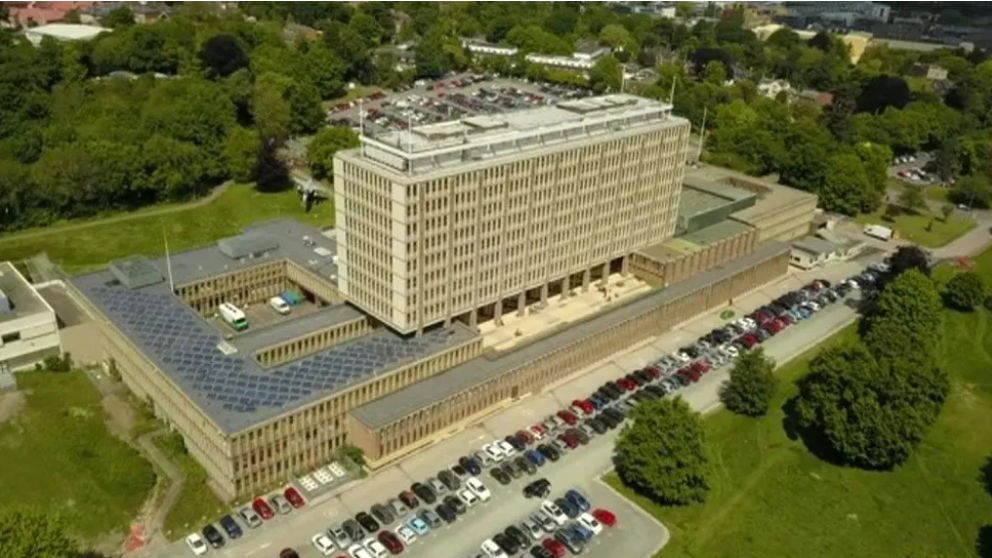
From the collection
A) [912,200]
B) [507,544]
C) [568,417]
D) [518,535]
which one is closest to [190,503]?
[507,544]

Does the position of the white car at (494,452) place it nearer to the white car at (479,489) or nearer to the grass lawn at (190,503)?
the white car at (479,489)

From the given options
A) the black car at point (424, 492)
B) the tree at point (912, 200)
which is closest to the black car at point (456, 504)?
the black car at point (424, 492)

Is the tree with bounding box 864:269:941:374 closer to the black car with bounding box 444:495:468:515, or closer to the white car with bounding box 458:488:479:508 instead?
the white car with bounding box 458:488:479:508

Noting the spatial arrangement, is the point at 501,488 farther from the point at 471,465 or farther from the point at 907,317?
the point at 907,317

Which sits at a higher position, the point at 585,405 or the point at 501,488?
the point at 585,405

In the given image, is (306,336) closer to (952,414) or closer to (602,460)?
(602,460)

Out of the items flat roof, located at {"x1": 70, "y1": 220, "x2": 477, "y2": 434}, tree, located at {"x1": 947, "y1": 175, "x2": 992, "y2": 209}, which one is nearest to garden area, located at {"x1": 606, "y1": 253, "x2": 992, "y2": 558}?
flat roof, located at {"x1": 70, "y1": 220, "x2": 477, "y2": 434}
